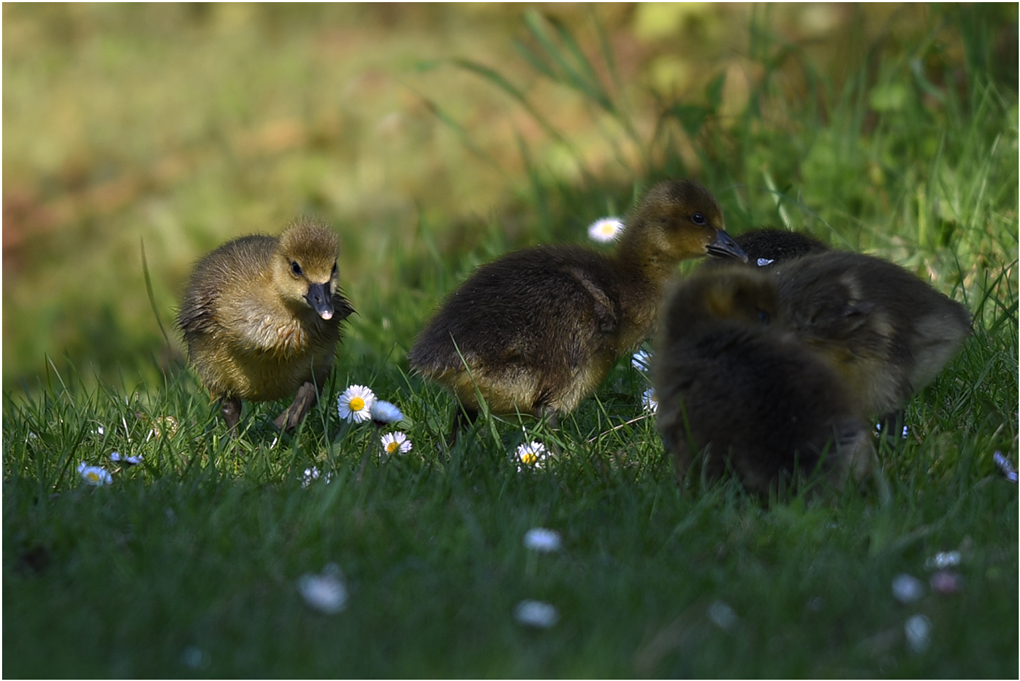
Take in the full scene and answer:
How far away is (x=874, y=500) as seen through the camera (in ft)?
12.1

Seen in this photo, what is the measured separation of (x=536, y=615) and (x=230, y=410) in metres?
2.51

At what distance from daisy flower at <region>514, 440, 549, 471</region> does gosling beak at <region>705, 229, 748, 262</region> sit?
125 centimetres

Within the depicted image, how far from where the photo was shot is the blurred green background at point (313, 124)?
912cm

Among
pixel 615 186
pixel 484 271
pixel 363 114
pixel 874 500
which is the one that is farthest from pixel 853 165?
pixel 363 114

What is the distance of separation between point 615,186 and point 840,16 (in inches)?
115

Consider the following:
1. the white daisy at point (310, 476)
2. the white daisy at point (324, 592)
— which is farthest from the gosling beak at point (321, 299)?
the white daisy at point (324, 592)

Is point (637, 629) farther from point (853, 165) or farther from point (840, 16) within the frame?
point (840, 16)

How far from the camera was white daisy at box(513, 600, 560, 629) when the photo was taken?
9.39 feet

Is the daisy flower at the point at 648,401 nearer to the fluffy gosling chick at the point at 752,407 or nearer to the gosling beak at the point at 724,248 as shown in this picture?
the gosling beak at the point at 724,248

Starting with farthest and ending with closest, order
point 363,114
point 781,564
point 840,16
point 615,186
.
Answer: point 363,114, point 840,16, point 615,186, point 781,564

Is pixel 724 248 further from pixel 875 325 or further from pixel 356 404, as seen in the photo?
pixel 356 404

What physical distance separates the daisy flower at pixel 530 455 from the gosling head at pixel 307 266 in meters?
0.95

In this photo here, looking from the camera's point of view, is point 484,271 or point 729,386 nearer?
point 729,386

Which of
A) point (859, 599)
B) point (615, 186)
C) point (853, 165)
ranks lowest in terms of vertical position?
Result: point (615, 186)
